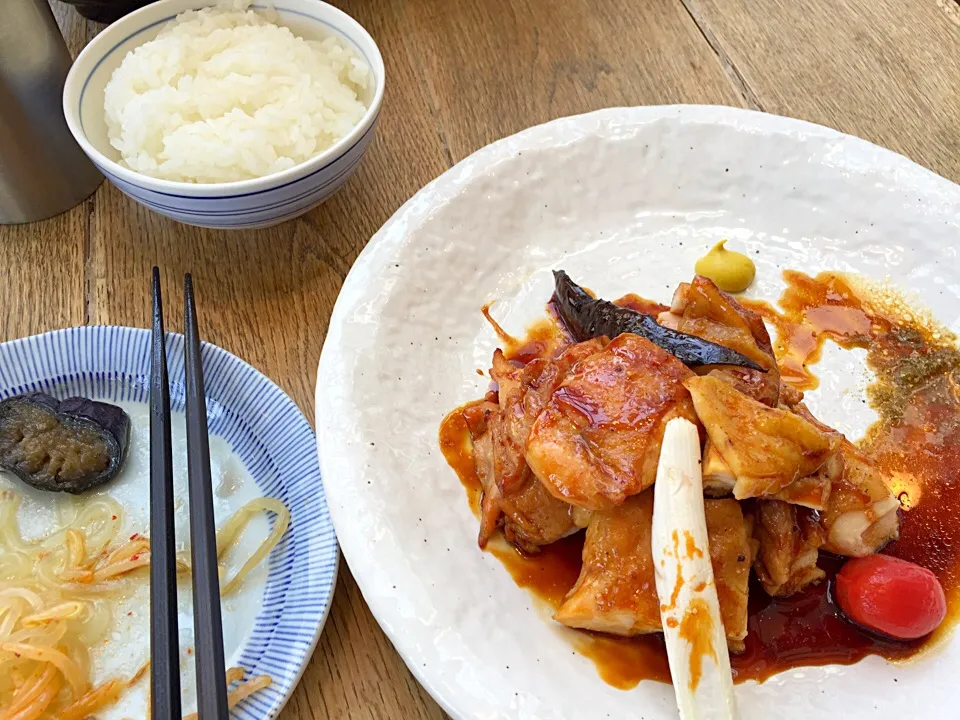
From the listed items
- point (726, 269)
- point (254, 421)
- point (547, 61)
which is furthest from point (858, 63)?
point (254, 421)

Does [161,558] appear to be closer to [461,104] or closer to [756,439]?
[756,439]

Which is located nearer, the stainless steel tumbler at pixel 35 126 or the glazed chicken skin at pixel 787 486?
the glazed chicken skin at pixel 787 486

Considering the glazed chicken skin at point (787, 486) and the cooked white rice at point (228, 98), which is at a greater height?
the cooked white rice at point (228, 98)

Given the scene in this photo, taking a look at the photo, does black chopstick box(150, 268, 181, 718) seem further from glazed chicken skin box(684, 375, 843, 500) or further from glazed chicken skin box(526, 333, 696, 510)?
glazed chicken skin box(684, 375, 843, 500)

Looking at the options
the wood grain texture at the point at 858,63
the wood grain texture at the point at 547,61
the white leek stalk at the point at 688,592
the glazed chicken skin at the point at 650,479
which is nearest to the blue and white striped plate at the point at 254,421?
the glazed chicken skin at the point at 650,479

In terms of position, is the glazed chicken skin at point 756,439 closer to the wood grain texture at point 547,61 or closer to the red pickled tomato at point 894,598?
the red pickled tomato at point 894,598
